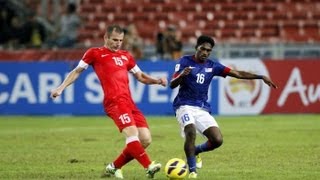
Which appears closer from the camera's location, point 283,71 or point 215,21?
point 283,71

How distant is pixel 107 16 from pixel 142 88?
26.5ft

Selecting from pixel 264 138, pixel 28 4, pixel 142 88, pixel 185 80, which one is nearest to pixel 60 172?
pixel 185 80

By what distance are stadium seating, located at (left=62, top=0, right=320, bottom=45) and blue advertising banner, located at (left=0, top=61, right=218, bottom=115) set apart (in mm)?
5707

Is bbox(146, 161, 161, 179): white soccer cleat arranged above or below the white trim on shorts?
below

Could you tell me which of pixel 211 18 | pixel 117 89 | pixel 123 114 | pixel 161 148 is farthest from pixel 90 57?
pixel 211 18

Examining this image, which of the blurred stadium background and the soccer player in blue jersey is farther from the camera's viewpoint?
the blurred stadium background

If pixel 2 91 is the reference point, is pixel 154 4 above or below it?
above

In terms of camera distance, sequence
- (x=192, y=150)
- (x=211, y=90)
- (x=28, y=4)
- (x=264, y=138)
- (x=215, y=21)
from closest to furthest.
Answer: (x=192, y=150) → (x=264, y=138) → (x=211, y=90) → (x=215, y=21) → (x=28, y=4)

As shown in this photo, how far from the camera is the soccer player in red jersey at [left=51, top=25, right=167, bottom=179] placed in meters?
12.6

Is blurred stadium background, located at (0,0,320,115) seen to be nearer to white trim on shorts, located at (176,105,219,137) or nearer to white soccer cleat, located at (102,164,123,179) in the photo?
white trim on shorts, located at (176,105,219,137)

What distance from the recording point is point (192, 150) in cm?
1291

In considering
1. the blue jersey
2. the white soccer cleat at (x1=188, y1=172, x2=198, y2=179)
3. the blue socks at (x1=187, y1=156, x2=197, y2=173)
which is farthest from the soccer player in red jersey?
the white soccer cleat at (x1=188, y1=172, x2=198, y2=179)

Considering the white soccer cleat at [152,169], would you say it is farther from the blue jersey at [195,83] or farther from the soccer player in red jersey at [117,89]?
the blue jersey at [195,83]

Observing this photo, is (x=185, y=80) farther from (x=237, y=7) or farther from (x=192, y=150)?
(x=237, y=7)
